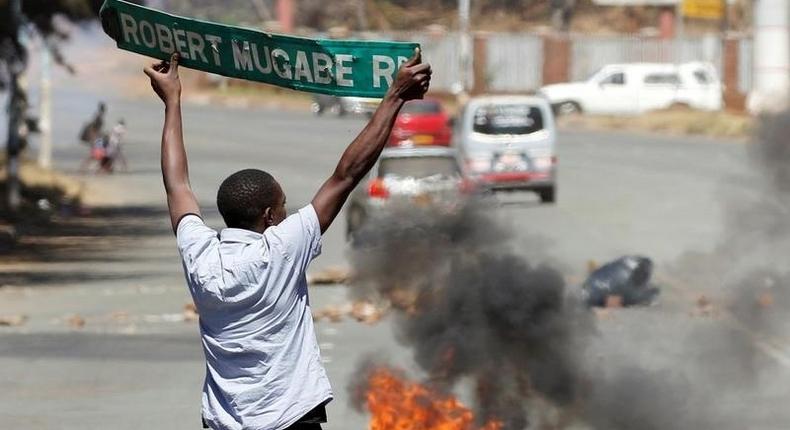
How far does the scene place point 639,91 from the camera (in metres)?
55.4

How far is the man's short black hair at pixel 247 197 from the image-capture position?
5617 mm

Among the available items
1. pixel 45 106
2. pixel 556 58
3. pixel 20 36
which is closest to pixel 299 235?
pixel 20 36

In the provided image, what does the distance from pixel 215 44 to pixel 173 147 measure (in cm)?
39

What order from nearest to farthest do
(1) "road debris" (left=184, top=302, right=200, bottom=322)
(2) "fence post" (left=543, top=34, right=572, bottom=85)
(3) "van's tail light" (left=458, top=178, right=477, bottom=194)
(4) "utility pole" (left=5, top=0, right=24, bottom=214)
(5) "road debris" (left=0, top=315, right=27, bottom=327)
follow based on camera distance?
(3) "van's tail light" (left=458, top=178, right=477, bottom=194)
(5) "road debris" (left=0, top=315, right=27, bottom=327)
(1) "road debris" (left=184, top=302, right=200, bottom=322)
(4) "utility pole" (left=5, top=0, right=24, bottom=214)
(2) "fence post" (left=543, top=34, right=572, bottom=85)

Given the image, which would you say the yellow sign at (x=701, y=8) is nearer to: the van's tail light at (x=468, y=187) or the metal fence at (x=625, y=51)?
the metal fence at (x=625, y=51)

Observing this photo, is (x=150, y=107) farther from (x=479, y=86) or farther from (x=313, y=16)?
(x=313, y=16)

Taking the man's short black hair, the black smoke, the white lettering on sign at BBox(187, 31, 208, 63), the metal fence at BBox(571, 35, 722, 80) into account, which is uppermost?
the metal fence at BBox(571, 35, 722, 80)

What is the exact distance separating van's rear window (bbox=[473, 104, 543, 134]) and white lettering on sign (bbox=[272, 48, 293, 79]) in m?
27.0

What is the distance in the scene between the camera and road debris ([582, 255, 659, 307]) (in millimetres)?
17375

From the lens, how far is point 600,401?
9.63m

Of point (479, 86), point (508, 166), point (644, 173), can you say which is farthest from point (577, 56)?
point (508, 166)

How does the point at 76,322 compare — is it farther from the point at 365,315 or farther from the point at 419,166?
the point at 419,166

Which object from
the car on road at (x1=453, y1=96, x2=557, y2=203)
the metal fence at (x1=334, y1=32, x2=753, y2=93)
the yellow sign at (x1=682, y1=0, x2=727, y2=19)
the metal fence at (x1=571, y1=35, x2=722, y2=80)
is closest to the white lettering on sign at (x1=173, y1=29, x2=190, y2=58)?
the car on road at (x1=453, y1=96, x2=557, y2=203)

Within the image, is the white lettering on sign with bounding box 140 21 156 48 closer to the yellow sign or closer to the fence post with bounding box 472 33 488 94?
the fence post with bounding box 472 33 488 94
